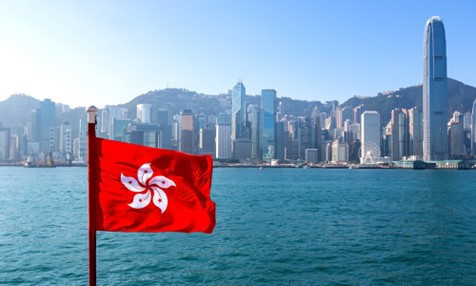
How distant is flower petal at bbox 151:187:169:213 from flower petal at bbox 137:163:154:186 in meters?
0.20

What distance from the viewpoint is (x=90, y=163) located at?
6473mm

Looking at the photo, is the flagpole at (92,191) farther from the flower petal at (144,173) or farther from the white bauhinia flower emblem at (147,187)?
the flower petal at (144,173)

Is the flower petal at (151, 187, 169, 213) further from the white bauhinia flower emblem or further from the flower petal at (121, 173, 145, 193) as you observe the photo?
the flower petal at (121, 173, 145, 193)

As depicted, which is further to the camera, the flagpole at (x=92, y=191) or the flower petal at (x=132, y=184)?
the flower petal at (x=132, y=184)

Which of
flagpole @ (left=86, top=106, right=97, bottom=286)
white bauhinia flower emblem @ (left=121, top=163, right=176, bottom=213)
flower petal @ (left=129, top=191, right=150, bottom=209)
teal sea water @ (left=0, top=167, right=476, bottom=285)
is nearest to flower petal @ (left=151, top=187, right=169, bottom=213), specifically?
white bauhinia flower emblem @ (left=121, top=163, right=176, bottom=213)

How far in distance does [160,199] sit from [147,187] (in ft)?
0.90

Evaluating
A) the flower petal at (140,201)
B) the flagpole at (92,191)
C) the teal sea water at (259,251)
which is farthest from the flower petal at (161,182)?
the teal sea water at (259,251)

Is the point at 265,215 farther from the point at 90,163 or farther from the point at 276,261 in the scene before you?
the point at 90,163

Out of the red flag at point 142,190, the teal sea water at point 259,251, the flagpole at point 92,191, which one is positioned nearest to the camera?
the flagpole at point 92,191

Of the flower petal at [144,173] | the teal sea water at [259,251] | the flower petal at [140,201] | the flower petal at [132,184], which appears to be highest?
the flower petal at [144,173]

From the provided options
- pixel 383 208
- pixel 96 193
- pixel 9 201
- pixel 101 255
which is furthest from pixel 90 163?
pixel 9 201

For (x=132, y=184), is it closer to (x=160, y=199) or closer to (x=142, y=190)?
(x=142, y=190)

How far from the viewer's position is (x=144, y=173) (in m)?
6.71

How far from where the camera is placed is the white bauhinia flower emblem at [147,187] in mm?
6707
